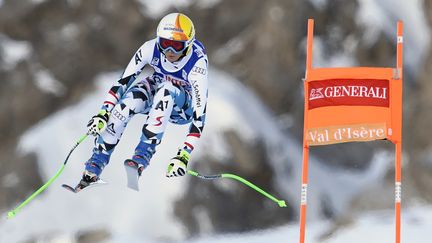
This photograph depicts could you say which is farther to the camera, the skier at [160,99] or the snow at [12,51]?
the snow at [12,51]

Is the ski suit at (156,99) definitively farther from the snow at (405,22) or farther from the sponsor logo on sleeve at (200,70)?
the snow at (405,22)

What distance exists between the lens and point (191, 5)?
3125 cm

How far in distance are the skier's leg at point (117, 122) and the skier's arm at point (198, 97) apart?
651mm

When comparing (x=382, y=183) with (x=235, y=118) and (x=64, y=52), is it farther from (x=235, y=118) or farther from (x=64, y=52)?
(x=64, y=52)

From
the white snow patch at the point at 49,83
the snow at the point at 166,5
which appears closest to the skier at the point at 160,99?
the snow at the point at 166,5

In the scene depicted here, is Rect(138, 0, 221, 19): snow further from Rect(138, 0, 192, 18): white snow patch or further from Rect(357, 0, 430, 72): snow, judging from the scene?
Rect(357, 0, 430, 72): snow

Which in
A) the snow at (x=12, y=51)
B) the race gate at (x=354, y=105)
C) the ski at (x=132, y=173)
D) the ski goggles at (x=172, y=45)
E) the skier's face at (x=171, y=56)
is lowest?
the ski at (x=132, y=173)

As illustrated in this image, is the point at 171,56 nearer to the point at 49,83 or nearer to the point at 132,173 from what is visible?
the point at 132,173

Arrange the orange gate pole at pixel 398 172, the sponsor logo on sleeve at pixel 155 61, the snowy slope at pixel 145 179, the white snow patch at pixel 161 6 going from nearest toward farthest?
1. the sponsor logo on sleeve at pixel 155 61
2. the orange gate pole at pixel 398 172
3. the snowy slope at pixel 145 179
4. the white snow patch at pixel 161 6

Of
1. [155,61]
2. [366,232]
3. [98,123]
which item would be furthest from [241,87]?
[98,123]

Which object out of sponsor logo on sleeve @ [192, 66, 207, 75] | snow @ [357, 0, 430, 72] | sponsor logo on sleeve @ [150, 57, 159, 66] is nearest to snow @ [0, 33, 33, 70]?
snow @ [357, 0, 430, 72]

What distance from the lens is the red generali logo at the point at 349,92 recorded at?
1515 cm

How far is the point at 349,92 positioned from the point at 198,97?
2881 mm

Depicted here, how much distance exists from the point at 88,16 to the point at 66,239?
7301 mm
